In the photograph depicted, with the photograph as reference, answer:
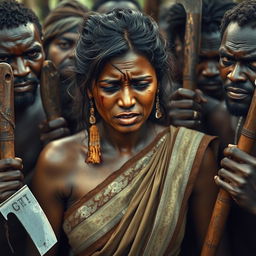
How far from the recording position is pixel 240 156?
296 centimetres

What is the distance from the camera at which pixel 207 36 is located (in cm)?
425

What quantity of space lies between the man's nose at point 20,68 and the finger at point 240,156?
145cm

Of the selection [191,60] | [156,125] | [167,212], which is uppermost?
[191,60]

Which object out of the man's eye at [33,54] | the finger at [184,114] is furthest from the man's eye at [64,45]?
the finger at [184,114]

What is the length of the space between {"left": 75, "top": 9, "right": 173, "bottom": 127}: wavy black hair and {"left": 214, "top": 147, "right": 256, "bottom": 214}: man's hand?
737 mm

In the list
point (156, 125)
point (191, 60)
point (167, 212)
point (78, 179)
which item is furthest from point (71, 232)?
point (191, 60)

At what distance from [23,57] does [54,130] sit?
53 centimetres

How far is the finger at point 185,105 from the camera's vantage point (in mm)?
3834

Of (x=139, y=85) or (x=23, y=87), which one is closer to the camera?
(x=139, y=85)

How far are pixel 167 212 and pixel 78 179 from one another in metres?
0.56

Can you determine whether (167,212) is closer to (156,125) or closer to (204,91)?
(156,125)

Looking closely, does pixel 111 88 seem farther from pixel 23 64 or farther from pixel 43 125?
pixel 43 125

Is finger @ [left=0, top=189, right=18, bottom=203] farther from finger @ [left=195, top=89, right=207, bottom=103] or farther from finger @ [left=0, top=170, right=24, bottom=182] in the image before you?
finger @ [left=195, top=89, right=207, bottom=103]

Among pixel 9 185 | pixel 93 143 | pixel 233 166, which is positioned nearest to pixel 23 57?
pixel 93 143
